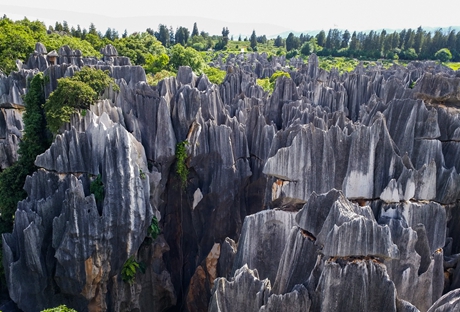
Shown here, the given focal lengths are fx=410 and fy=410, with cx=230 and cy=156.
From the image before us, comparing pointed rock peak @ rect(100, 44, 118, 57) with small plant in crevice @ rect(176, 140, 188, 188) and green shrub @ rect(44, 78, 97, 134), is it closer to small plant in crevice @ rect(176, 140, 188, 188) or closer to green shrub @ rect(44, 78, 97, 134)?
green shrub @ rect(44, 78, 97, 134)

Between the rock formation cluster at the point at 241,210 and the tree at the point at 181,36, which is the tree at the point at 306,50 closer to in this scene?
the tree at the point at 181,36

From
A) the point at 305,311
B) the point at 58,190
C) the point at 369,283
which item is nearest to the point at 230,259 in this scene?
the point at 305,311

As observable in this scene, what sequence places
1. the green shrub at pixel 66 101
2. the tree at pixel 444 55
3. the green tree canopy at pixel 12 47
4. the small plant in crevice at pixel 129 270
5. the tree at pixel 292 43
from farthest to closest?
the tree at pixel 292 43
the tree at pixel 444 55
the green tree canopy at pixel 12 47
the green shrub at pixel 66 101
the small plant in crevice at pixel 129 270

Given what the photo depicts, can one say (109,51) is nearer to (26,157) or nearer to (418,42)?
(26,157)

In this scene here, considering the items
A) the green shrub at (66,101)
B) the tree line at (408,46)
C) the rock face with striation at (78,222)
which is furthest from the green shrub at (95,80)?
the tree line at (408,46)

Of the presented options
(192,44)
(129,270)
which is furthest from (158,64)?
(192,44)

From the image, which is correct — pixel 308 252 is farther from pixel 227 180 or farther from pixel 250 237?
pixel 227 180
